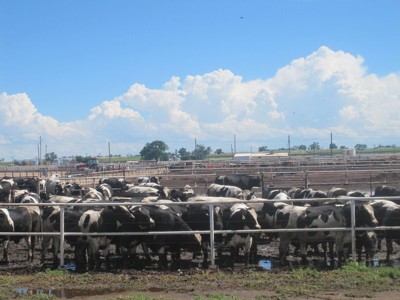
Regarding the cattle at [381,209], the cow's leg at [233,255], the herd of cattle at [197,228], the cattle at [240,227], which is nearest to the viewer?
the herd of cattle at [197,228]

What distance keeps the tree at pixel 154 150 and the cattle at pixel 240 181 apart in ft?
282

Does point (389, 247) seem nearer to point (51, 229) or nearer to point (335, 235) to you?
point (335, 235)

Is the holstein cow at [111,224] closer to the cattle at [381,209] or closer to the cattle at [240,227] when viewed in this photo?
the cattle at [240,227]

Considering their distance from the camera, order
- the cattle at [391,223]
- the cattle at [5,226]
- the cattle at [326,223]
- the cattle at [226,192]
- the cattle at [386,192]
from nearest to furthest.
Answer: the cattle at [326,223] → the cattle at [391,223] → the cattle at [5,226] → the cattle at [386,192] → the cattle at [226,192]

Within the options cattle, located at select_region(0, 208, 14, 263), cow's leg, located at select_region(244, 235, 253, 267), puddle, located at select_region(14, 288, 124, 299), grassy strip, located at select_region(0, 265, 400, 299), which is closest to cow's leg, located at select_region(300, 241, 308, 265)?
cow's leg, located at select_region(244, 235, 253, 267)

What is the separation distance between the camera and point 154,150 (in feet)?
400

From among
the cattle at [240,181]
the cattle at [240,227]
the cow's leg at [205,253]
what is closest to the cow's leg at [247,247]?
the cattle at [240,227]

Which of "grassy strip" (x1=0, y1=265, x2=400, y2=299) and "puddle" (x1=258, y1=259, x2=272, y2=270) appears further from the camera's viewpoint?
"puddle" (x1=258, y1=259, x2=272, y2=270)

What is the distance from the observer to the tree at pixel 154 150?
12050cm

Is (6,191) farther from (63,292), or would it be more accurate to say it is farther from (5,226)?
(63,292)

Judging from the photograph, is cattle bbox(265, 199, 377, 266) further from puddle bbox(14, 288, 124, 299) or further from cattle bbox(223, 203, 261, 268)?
puddle bbox(14, 288, 124, 299)

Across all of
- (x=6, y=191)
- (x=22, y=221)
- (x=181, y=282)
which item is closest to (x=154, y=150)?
(x=6, y=191)

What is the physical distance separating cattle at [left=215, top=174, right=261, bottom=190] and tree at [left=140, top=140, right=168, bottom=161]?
86.1 m

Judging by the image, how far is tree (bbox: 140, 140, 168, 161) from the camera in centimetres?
12050
